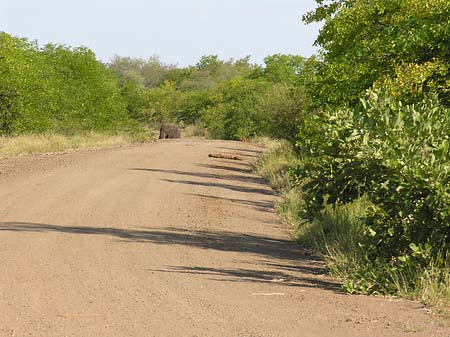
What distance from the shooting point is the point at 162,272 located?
999 cm

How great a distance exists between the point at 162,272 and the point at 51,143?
74.2 ft

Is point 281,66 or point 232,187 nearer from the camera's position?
point 232,187

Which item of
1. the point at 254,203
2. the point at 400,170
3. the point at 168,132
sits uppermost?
the point at 400,170

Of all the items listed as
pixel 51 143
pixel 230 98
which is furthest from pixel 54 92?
pixel 230 98

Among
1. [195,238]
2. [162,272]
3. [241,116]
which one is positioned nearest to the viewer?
[162,272]

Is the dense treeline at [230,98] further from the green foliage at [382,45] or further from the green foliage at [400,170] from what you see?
the green foliage at [400,170]

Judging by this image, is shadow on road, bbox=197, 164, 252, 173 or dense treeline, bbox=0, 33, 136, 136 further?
dense treeline, bbox=0, 33, 136, 136

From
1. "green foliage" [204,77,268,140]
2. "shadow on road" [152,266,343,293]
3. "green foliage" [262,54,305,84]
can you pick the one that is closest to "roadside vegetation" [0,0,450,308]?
"shadow on road" [152,266,343,293]

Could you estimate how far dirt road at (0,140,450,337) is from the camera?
292 inches

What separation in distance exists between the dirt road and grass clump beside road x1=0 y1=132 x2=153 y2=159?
908 cm

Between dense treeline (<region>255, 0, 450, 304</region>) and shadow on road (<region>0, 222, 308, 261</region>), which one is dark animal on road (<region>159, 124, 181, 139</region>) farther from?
dense treeline (<region>255, 0, 450, 304</region>)

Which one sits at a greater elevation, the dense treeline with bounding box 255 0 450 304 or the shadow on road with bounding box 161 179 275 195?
the dense treeline with bounding box 255 0 450 304

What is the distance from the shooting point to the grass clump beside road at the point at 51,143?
2944 cm

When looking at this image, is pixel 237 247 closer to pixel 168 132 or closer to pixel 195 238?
pixel 195 238
